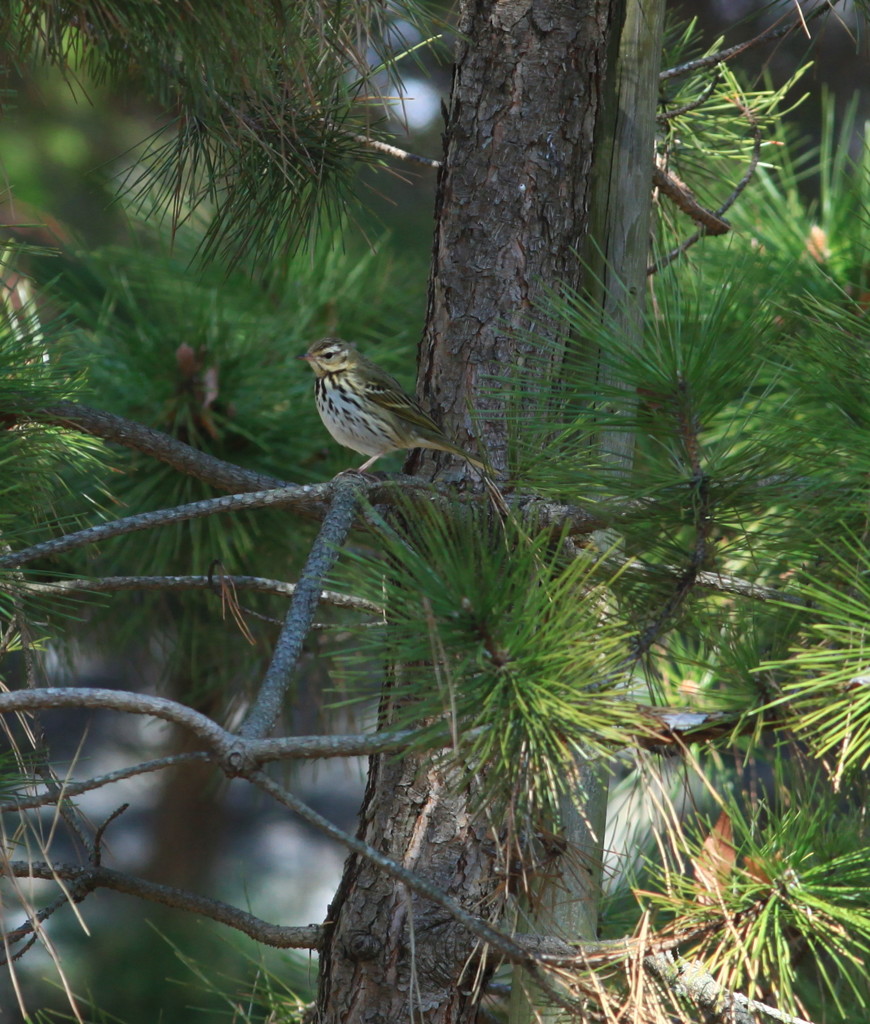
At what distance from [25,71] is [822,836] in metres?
1.37

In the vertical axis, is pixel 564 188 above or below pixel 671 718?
above

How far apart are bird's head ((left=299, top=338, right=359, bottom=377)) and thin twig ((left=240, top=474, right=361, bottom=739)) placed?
1.07 metres

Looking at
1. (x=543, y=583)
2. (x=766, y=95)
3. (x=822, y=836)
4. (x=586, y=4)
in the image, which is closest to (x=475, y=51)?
(x=586, y=4)

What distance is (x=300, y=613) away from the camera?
103 cm

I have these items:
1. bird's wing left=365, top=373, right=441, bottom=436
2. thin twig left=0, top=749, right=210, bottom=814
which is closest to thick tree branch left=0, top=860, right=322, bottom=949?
thin twig left=0, top=749, right=210, bottom=814

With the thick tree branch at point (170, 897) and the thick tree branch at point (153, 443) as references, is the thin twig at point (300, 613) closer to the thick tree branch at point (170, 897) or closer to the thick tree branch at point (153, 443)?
the thick tree branch at point (153, 443)

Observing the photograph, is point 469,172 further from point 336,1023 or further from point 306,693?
point 306,693

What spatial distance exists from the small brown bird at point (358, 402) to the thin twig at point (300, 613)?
2.06ft

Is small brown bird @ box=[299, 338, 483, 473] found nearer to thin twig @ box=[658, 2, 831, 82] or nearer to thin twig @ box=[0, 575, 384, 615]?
thin twig @ box=[0, 575, 384, 615]

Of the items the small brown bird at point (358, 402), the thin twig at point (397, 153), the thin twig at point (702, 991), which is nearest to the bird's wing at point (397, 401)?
the small brown bird at point (358, 402)

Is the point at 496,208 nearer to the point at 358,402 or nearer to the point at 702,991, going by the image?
the point at 358,402

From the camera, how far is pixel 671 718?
1026 millimetres

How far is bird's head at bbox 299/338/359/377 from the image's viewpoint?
90.8 inches

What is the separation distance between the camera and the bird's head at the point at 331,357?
2.31 meters
